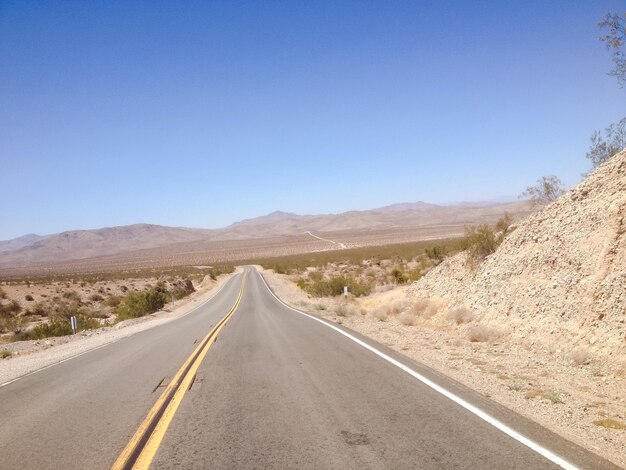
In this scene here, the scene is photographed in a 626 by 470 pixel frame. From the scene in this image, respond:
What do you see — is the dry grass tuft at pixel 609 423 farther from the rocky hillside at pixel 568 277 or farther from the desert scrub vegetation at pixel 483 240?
the desert scrub vegetation at pixel 483 240

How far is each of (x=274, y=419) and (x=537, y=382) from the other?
4.60m

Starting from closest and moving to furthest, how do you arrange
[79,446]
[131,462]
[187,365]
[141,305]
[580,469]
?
1. [580,469]
2. [131,462]
3. [79,446]
4. [187,365]
5. [141,305]

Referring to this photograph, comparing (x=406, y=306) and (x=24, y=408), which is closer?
(x=24, y=408)

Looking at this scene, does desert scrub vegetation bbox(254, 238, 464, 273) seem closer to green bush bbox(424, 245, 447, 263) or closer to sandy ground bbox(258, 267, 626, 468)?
green bush bbox(424, 245, 447, 263)

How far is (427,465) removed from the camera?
15.3ft

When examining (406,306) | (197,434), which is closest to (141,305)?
(406,306)

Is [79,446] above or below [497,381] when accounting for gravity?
above

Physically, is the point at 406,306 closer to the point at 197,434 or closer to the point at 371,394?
the point at 371,394

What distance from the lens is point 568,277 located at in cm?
1201

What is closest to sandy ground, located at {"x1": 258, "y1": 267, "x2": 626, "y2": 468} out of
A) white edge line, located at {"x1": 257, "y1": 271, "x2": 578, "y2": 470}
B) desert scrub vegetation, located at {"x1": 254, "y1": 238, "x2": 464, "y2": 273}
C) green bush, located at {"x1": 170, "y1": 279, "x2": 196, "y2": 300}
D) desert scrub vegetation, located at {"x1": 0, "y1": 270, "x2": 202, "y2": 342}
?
white edge line, located at {"x1": 257, "y1": 271, "x2": 578, "y2": 470}

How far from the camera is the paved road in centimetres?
498

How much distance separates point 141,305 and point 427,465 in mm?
33756

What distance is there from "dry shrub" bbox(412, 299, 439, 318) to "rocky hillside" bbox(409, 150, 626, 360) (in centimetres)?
118

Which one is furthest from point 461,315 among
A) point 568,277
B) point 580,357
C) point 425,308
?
point 580,357
